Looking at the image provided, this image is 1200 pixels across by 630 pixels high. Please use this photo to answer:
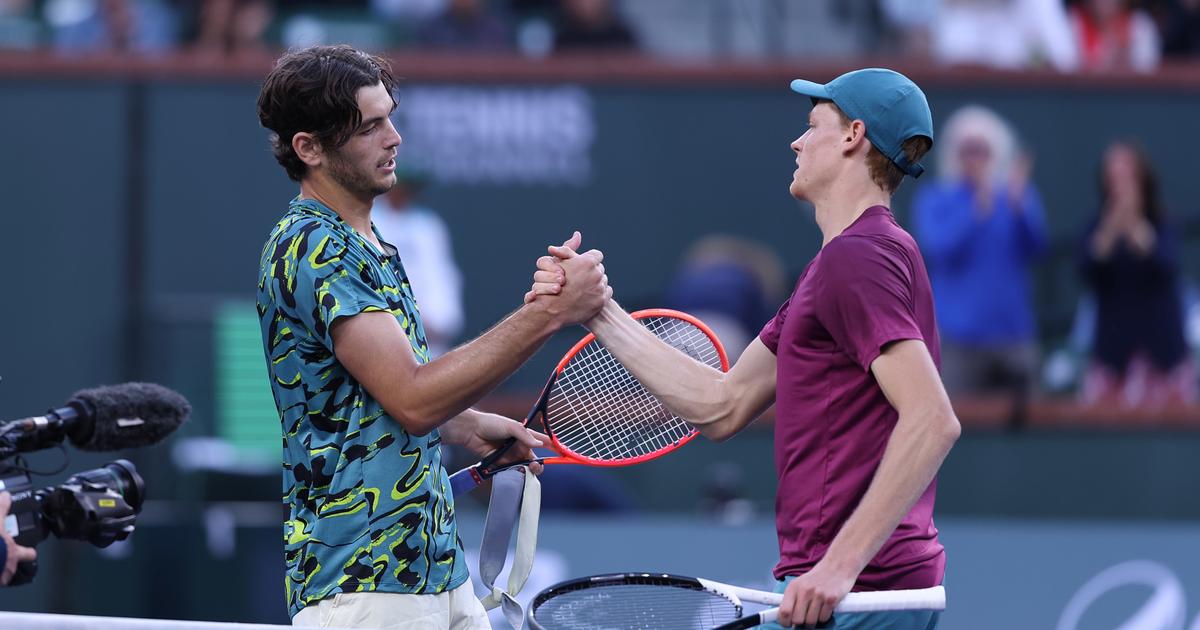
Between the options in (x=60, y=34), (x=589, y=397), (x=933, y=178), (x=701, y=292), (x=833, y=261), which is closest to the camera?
(x=833, y=261)

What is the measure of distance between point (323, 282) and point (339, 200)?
0.29 m

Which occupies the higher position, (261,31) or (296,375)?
(296,375)

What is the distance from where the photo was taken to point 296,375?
12.2ft

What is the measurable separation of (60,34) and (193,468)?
3268 mm

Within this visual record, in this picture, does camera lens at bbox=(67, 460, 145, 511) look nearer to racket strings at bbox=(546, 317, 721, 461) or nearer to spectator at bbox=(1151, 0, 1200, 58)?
racket strings at bbox=(546, 317, 721, 461)

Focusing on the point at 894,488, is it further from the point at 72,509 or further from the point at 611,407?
the point at 72,509

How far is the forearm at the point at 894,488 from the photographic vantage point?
352cm

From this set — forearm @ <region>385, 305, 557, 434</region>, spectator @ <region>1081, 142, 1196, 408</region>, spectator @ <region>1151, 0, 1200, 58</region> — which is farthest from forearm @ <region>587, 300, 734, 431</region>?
spectator @ <region>1151, 0, 1200, 58</region>

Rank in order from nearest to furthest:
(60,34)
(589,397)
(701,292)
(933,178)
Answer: (589,397)
(701,292)
(933,178)
(60,34)

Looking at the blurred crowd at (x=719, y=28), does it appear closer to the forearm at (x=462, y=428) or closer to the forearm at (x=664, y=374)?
the forearm at (x=664, y=374)

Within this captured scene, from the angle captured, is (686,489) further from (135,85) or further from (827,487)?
(827,487)

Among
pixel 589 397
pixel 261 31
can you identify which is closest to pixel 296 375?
pixel 589 397

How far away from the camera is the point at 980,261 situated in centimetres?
948

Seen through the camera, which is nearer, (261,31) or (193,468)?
(193,468)
